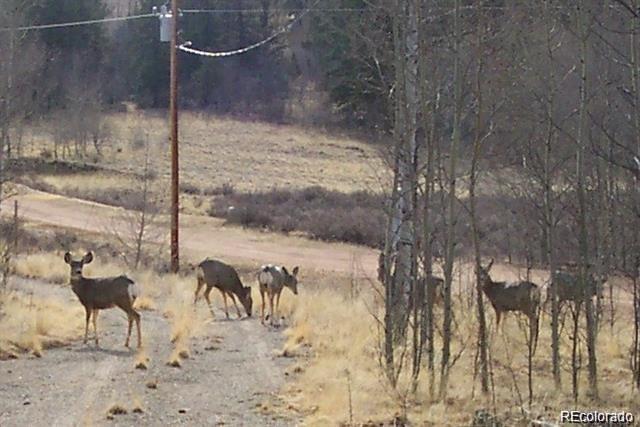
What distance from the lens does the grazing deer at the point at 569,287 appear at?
10203 millimetres

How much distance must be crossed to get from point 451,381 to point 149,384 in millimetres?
3264

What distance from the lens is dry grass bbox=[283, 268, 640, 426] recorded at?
9484 millimetres

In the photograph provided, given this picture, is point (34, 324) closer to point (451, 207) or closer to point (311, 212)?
point (451, 207)

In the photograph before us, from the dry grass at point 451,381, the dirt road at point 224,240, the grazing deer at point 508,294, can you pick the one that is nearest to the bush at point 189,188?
the dirt road at point 224,240

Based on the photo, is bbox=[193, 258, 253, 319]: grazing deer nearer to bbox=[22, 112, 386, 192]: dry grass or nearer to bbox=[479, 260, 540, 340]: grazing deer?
bbox=[479, 260, 540, 340]: grazing deer

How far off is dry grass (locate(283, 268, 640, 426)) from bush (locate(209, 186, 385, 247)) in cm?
1939

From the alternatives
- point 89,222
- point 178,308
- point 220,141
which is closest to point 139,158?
point 220,141

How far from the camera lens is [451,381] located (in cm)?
1056

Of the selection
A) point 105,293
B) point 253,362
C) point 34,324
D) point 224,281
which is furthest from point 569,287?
point 224,281

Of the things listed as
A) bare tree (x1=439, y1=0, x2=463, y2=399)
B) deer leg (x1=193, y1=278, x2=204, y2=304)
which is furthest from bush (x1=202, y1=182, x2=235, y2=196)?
bare tree (x1=439, y1=0, x2=463, y2=399)

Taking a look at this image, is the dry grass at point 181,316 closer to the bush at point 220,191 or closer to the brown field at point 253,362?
the brown field at point 253,362

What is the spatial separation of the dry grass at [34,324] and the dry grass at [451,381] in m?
3.19

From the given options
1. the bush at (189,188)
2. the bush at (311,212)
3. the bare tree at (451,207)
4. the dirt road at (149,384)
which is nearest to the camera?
the bare tree at (451,207)

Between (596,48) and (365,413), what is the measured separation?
445 cm
